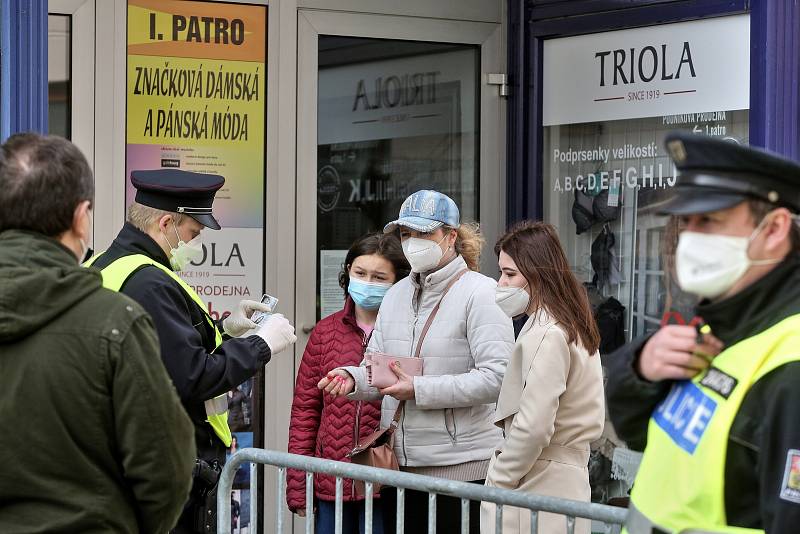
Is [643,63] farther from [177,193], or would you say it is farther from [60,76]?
[60,76]

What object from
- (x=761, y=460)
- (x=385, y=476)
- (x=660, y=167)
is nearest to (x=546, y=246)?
(x=385, y=476)

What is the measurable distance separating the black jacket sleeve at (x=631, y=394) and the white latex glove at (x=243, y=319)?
2.58m

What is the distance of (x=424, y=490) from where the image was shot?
3.63 m

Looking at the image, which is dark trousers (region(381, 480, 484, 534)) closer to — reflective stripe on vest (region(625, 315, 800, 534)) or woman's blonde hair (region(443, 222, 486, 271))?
woman's blonde hair (region(443, 222, 486, 271))

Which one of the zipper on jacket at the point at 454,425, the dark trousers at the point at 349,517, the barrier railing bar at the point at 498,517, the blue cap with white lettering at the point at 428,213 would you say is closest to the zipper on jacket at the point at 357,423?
the dark trousers at the point at 349,517

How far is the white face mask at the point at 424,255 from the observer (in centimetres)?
480

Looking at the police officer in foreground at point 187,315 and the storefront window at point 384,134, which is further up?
the storefront window at point 384,134

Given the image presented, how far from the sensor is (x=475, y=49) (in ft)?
22.1

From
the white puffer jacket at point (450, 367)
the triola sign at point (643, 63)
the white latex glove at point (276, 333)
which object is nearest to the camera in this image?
the white latex glove at point (276, 333)

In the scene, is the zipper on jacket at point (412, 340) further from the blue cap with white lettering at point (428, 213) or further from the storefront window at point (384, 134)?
the storefront window at point (384, 134)

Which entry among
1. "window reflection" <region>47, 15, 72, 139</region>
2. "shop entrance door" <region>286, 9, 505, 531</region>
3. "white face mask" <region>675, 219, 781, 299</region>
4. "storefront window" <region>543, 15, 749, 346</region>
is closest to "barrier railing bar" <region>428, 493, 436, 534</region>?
"white face mask" <region>675, 219, 781, 299</region>

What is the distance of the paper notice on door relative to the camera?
646 centimetres

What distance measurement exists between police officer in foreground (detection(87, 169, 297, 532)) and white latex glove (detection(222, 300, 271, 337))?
0.97 ft

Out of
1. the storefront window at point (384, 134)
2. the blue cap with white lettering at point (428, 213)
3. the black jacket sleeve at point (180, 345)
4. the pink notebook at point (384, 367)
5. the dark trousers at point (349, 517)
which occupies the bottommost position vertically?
the dark trousers at point (349, 517)
